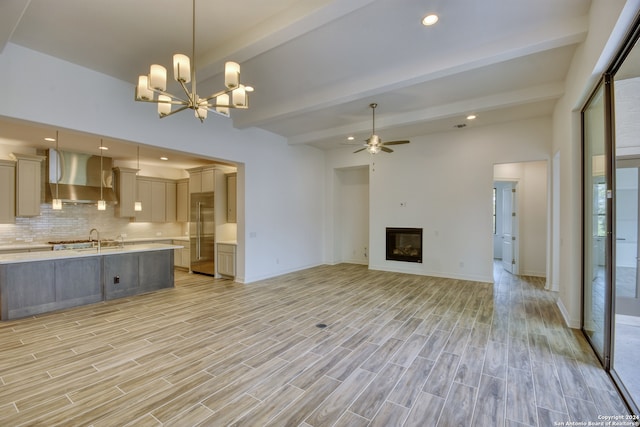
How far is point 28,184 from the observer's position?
5.98 meters

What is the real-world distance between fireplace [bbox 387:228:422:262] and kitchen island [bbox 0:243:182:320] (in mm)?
5221

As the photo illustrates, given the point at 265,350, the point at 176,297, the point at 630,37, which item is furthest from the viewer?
the point at 176,297

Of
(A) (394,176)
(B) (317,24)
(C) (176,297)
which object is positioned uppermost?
(B) (317,24)

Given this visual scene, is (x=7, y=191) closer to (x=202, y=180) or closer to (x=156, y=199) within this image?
(x=156, y=199)

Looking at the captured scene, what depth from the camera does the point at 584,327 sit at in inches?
137

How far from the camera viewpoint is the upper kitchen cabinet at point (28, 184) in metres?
5.88

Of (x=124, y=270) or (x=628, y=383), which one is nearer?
(x=628, y=383)

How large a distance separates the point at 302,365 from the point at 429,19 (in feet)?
12.1

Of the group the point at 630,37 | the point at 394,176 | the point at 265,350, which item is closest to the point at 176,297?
the point at 265,350

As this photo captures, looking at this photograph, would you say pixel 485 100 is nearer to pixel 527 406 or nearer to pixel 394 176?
pixel 394 176

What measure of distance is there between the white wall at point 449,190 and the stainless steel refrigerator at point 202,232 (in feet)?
13.7

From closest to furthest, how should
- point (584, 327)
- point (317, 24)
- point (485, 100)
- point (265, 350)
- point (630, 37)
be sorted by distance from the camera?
1. point (630, 37)
2. point (317, 24)
3. point (265, 350)
4. point (584, 327)
5. point (485, 100)

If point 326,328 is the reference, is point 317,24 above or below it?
above

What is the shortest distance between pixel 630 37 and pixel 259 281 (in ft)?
20.7
